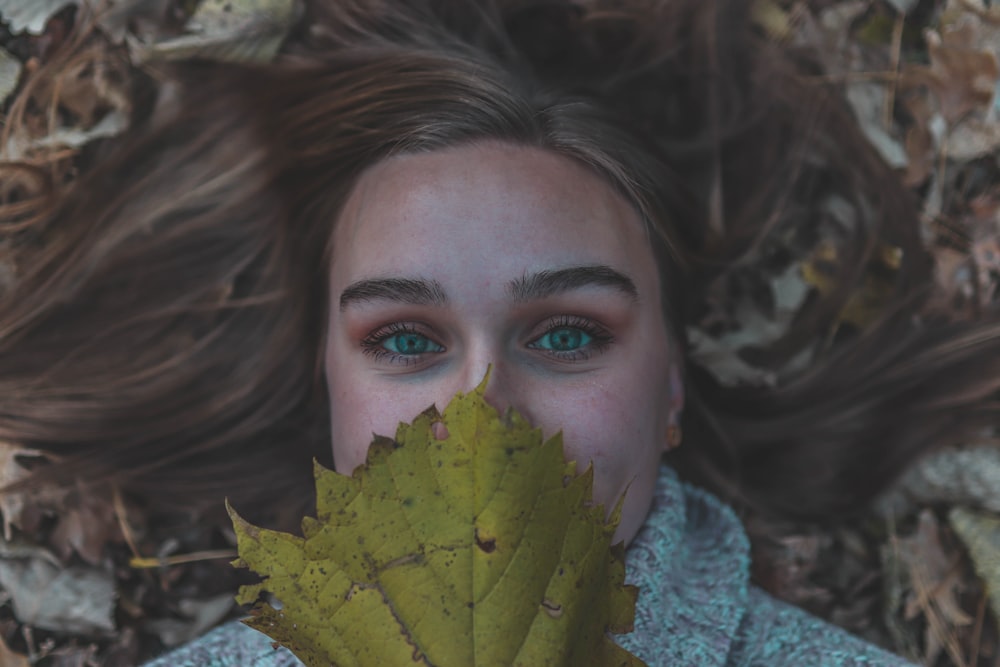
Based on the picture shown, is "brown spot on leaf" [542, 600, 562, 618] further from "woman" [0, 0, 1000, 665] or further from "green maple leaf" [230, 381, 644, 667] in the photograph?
"woman" [0, 0, 1000, 665]

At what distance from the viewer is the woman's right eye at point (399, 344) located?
5.19 ft

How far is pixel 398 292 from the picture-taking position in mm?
1551

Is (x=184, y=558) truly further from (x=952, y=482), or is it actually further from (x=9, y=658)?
(x=952, y=482)

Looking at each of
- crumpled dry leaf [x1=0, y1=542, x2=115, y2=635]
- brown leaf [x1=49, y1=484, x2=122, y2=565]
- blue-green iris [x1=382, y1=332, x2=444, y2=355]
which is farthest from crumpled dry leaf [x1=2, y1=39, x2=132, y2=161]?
blue-green iris [x1=382, y1=332, x2=444, y2=355]

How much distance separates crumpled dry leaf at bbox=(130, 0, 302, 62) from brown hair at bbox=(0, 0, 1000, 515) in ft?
0.12

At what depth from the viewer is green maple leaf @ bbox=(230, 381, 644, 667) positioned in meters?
1.03

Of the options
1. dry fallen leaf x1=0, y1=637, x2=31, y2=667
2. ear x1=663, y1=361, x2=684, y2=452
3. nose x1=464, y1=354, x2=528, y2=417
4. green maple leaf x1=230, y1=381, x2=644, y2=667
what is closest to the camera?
green maple leaf x1=230, y1=381, x2=644, y2=667

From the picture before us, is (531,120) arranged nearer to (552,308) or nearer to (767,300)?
(552,308)

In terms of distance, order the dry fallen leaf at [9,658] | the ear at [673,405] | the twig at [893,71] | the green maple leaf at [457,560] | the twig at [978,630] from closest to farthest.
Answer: the green maple leaf at [457,560]
the ear at [673,405]
the dry fallen leaf at [9,658]
the twig at [978,630]
the twig at [893,71]

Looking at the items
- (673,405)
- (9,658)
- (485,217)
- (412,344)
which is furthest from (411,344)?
(9,658)

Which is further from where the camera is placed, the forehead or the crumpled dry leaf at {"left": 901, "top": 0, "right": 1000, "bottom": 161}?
the crumpled dry leaf at {"left": 901, "top": 0, "right": 1000, "bottom": 161}

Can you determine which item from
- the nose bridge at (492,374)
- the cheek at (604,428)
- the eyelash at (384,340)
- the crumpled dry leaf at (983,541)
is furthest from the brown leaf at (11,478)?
the crumpled dry leaf at (983,541)

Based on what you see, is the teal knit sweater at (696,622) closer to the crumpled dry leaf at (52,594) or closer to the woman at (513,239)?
the woman at (513,239)

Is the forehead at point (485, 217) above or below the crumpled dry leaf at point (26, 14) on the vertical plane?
below
